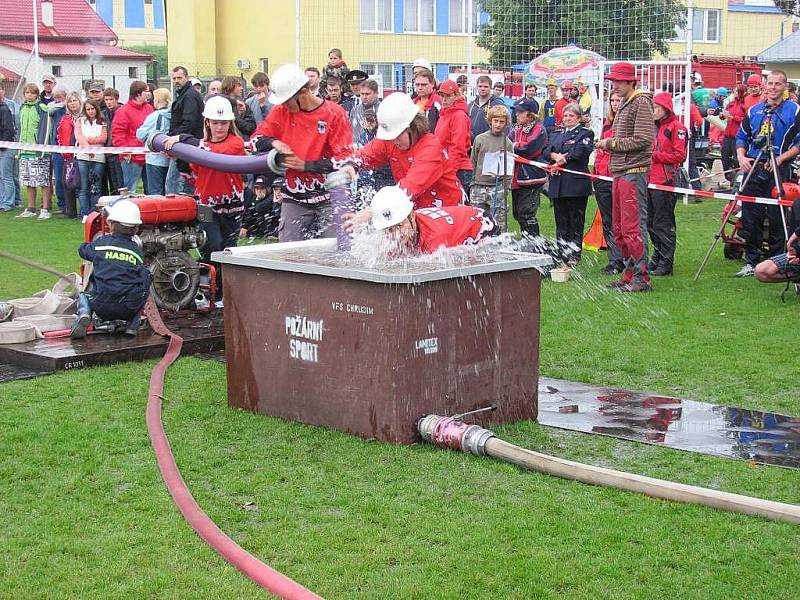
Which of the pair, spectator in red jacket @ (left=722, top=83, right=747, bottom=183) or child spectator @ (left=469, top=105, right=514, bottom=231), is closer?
child spectator @ (left=469, top=105, right=514, bottom=231)

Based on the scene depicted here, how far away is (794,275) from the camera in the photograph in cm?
1111

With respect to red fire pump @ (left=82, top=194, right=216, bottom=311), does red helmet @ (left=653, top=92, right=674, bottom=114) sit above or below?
above

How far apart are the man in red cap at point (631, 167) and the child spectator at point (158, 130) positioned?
6699 mm

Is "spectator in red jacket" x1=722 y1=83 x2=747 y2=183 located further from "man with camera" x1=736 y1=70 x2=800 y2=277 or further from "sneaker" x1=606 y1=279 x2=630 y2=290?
"sneaker" x1=606 y1=279 x2=630 y2=290

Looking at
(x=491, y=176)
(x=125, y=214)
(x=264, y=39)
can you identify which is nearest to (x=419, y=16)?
(x=264, y=39)

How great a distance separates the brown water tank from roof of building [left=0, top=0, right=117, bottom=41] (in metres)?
27.0

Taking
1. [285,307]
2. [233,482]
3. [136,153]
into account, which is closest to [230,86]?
[136,153]

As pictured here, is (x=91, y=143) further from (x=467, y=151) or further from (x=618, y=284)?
(x=618, y=284)

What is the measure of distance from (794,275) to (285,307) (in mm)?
6246

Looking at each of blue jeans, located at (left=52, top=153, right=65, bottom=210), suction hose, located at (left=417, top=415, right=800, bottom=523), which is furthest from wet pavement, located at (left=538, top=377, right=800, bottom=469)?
blue jeans, located at (left=52, top=153, right=65, bottom=210)

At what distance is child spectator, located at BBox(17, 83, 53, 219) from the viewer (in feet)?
64.8

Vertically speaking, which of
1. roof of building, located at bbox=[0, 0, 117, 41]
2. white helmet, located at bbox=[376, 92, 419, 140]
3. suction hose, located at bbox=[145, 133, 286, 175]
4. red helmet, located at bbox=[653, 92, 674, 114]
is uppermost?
roof of building, located at bbox=[0, 0, 117, 41]

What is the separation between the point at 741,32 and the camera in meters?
41.5

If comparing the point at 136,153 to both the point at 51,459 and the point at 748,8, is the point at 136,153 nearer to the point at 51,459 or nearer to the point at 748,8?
the point at 51,459
